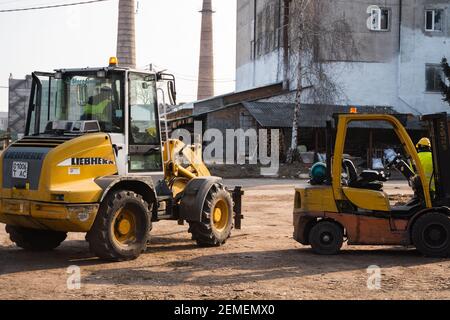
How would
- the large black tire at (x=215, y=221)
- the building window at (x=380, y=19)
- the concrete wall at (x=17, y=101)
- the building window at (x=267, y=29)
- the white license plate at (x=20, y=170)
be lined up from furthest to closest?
the concrete wall at (x=17, y=101), the building window at (x=267, y=29), the building window at (x=380, y=19), the large black tire at (x=215, y=221), the white license plate at (x=20, y=170)

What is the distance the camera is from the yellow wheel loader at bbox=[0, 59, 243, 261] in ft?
28.2

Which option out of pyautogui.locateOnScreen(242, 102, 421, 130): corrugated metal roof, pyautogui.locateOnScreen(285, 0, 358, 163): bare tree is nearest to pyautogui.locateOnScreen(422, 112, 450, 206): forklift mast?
pyautogui.locateOnScreen(285, 0, 358, 163): bare tree

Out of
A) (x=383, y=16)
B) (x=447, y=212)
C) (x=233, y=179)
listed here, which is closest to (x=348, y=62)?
(x=383, y=16)

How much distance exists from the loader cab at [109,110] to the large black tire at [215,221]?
45.0 inches

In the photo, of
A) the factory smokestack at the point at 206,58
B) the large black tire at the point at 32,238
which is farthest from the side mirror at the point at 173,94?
the factory smokestack at the point at 206,58

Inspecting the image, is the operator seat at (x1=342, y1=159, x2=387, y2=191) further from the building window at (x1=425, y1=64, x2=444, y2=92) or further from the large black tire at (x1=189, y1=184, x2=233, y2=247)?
the building window at (x1=425, y1=64, x2=444, y2=92)

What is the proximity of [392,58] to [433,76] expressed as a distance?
302 centimetres

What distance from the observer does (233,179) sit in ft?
95.3

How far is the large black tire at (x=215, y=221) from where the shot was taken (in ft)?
34.5

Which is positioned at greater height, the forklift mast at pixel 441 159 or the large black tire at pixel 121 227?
the forklift mast at pixel 441 159

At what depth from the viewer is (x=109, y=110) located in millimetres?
9398

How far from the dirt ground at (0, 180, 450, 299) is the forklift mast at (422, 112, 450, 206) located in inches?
41.0

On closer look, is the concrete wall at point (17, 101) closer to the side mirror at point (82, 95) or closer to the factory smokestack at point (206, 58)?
the factory smokestack at point (206, 58)
